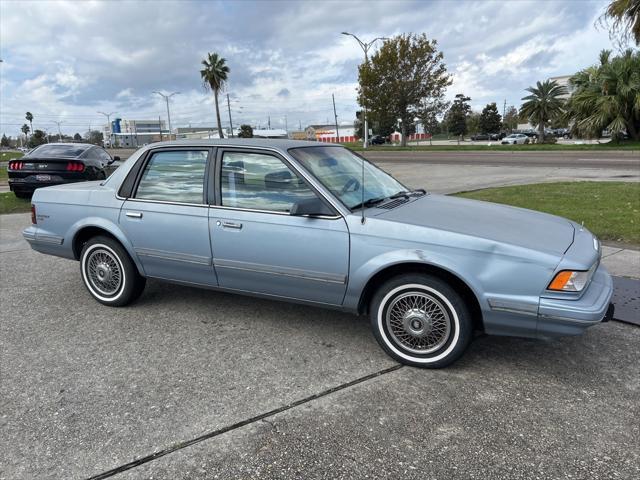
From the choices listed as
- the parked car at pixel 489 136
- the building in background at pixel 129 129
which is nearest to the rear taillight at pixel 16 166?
the parked car at pixel 489 136

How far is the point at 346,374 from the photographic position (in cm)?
327

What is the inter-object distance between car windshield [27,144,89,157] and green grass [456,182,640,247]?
8868 millimetres

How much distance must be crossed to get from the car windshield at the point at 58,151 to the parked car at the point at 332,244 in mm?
6889

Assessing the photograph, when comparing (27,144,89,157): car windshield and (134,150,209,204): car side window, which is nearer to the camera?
(134,150,209,204): car side window

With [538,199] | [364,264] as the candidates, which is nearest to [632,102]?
[538,199]

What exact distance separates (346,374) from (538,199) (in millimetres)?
7847

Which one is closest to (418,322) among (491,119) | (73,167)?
(73,167)

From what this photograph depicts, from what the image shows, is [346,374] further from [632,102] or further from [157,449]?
[632,102]

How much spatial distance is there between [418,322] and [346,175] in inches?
53.3

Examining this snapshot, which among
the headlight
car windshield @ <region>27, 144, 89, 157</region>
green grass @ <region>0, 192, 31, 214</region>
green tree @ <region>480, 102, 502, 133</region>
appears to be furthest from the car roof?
green tree @ <region>480, 102, 502, 133</region>

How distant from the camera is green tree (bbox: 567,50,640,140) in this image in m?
33.1

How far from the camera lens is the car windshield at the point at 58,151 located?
10.7m

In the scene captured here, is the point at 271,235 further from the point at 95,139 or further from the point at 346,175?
the point at 95,139

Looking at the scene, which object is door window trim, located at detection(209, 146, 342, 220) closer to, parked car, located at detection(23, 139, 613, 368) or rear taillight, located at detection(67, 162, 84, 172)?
parked car, located at detection(23, 139, 613, 368)
